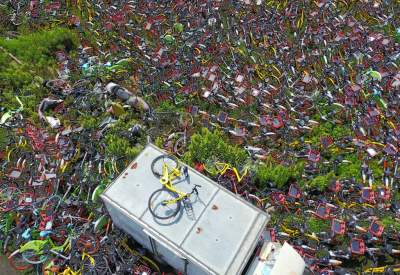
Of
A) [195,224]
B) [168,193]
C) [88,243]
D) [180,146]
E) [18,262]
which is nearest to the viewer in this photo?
[195,224]

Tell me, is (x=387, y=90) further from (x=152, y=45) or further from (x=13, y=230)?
(x=13, y=230)

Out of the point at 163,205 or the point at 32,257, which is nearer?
the point at 163,205

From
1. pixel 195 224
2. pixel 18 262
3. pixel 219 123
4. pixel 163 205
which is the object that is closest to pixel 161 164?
pixel 163 205

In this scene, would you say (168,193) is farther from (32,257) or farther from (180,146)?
(32,257)

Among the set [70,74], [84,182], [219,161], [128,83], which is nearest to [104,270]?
[84,182]

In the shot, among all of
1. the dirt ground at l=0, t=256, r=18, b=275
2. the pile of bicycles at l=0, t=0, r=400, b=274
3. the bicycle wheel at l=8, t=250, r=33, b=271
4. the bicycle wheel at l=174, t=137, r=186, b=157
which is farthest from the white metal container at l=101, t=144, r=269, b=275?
the dirt ground at l=0, t=256, r=18, b=275

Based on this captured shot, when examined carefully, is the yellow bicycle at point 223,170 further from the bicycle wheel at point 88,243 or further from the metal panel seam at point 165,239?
the bicycle wheel at point 88,243

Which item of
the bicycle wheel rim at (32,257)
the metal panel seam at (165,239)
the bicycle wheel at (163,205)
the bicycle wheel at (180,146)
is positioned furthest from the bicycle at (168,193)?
the bicycle wheel rim at (32,257)
